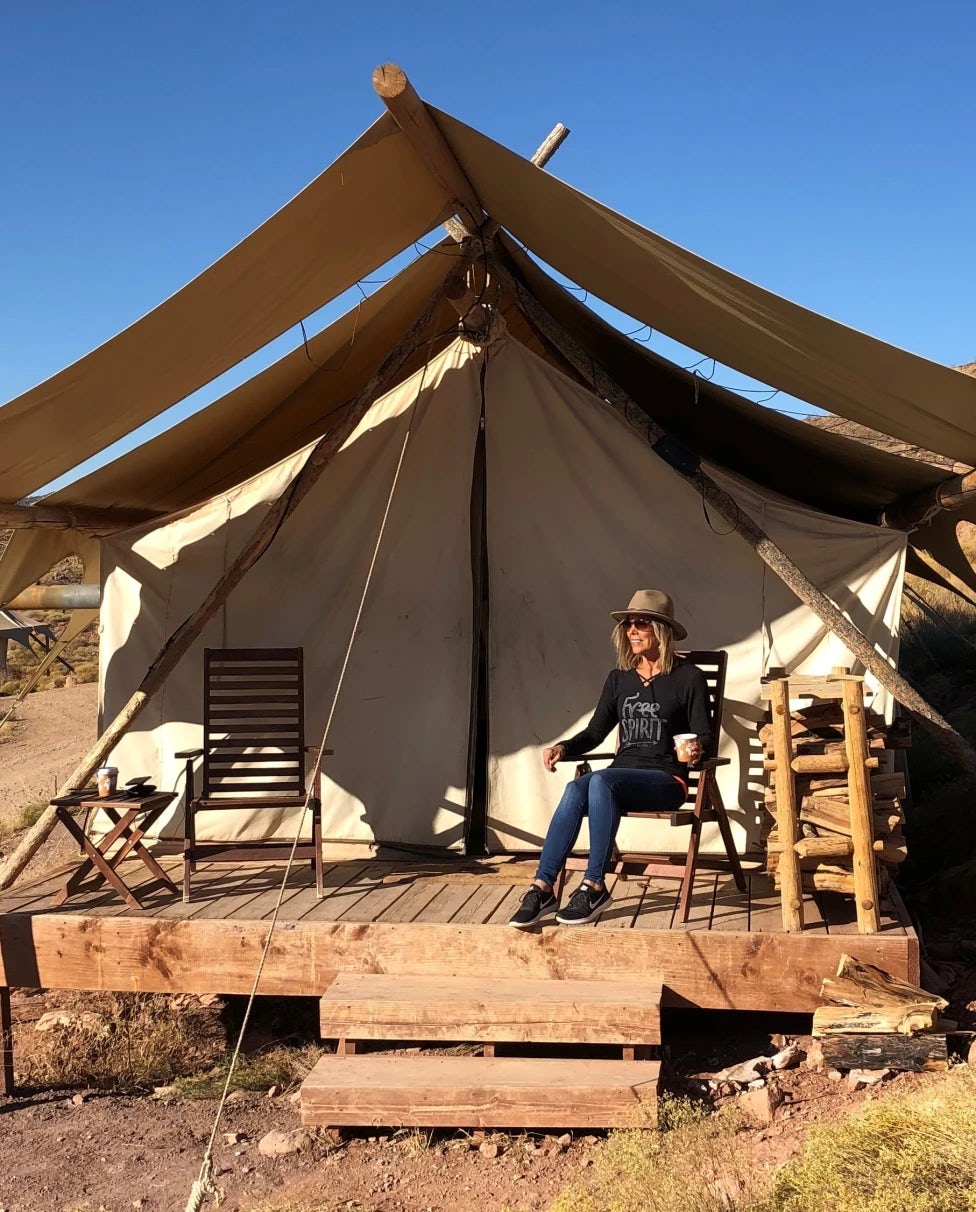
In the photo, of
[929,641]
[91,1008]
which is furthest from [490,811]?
[929,641]

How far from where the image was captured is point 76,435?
166 inches

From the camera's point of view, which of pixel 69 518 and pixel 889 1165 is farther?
pixel 69 518

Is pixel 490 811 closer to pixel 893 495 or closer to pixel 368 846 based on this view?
pixel 368 846

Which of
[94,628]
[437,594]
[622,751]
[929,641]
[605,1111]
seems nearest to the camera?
[605,1111]

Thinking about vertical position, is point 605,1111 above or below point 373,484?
below

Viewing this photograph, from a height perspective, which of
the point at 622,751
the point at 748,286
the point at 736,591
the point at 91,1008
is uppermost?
the point at 748,286

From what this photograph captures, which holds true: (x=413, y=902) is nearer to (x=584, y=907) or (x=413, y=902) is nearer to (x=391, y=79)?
(x=584, y=907)

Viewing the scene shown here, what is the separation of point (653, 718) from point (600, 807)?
0.46 metres

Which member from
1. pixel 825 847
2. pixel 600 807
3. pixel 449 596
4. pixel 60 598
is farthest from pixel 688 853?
pixel 60 598

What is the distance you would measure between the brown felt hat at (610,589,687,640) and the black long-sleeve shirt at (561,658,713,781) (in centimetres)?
16

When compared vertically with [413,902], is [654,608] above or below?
above

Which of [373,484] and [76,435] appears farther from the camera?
[373,484]

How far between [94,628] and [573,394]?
74.2 feet

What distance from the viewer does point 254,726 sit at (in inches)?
197
